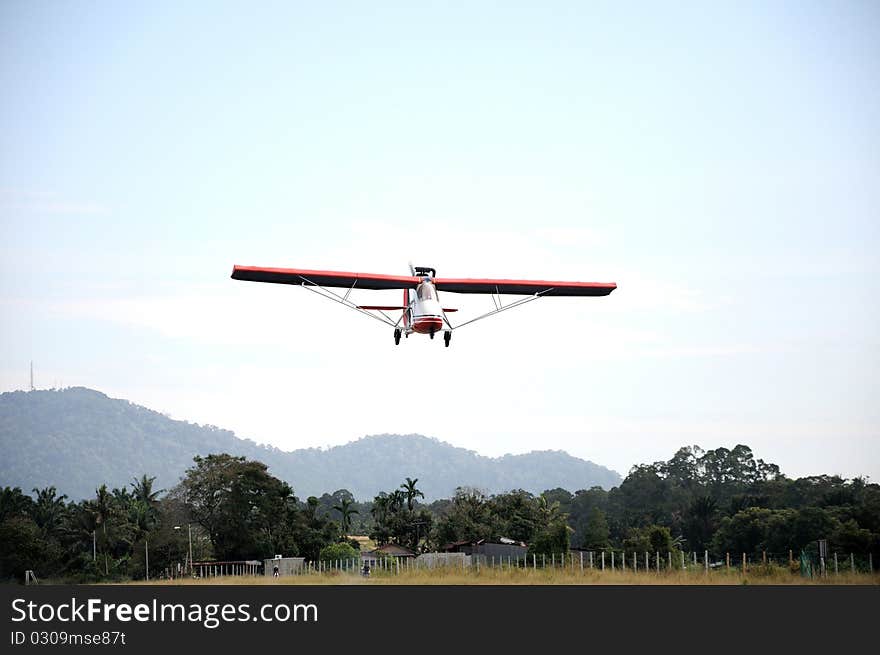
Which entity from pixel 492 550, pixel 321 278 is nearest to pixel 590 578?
pixel 321 278

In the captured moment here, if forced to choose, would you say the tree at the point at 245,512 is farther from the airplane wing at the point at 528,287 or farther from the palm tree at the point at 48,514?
the airplane wing at the point at 528,287

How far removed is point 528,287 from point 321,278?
8.99 meters

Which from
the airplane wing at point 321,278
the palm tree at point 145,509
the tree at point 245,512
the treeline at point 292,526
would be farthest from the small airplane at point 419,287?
the palm tree at point 145,509

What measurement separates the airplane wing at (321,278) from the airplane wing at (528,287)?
2645mm

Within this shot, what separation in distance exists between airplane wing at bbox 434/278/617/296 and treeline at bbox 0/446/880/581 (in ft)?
86.8

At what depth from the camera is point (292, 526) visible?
85.9 metres

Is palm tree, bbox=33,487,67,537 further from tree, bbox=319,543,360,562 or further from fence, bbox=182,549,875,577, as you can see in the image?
tree, bbox=319,543,360,562

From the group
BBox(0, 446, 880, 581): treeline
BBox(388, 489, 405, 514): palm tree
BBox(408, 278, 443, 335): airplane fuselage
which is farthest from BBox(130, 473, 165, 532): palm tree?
BBox(408, 278, 443, 335): airplane fuselage

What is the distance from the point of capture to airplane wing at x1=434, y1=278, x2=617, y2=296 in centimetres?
4641

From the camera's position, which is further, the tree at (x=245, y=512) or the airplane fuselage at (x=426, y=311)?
the tree at (x=245, y=512)

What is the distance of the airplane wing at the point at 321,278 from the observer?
43.8 meters
